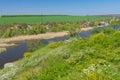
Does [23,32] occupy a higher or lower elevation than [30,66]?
lower

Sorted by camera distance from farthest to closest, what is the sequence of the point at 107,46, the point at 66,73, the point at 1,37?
the point at 1,37, the point at 107,46, the point at 66,73

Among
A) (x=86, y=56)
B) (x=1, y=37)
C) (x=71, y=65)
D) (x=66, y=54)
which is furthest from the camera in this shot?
(x=1, y=37)

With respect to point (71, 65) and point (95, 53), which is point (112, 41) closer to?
point (95, 53)

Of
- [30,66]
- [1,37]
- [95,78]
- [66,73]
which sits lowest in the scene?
[1,37]

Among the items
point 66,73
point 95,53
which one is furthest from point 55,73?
point 95,53

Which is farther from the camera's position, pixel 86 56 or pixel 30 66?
pixel 30 66

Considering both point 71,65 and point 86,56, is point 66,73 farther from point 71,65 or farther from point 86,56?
point 86,56

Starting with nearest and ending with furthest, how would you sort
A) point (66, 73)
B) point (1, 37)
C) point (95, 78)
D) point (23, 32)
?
point (95, 78)
point (66, 73)
point (1, 37)
point (23, 32)

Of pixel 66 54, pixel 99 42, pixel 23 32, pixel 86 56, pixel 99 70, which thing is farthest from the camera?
pixel 23 32

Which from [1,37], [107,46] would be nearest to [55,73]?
[107,46]
